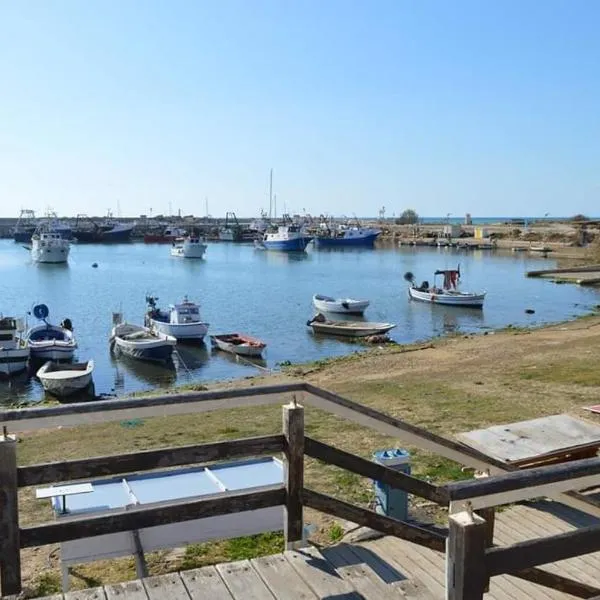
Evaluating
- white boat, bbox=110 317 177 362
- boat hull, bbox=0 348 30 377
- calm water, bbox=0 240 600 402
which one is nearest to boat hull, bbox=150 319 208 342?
calm water, bbox=0 240 600 402

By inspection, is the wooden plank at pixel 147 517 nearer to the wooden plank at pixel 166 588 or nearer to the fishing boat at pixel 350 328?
the wooden plank at pixel 166 588

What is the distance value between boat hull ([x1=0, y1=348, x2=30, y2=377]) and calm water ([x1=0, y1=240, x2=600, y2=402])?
21.1 inches

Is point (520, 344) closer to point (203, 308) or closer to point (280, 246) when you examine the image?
point (203, 308)

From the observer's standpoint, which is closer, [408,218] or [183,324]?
[183,324]

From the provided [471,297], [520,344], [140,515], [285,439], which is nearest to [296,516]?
[285,439]

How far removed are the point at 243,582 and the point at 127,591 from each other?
23.5 inches

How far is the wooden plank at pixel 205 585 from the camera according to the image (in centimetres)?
353

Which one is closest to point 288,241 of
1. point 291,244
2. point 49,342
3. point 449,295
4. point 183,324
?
point 291,244

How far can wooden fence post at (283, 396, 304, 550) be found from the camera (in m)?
3.85

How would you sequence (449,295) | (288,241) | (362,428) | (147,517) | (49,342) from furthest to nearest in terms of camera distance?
(288,241) → (449,295) → (49,342) → (362,428) → (147,517)

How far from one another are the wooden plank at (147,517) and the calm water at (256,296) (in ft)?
67.7

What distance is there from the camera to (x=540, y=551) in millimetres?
2459

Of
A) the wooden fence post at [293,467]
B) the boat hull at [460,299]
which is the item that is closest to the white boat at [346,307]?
the boat hull at [460,299]

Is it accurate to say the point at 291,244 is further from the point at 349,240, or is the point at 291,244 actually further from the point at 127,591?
the point at 127,591
